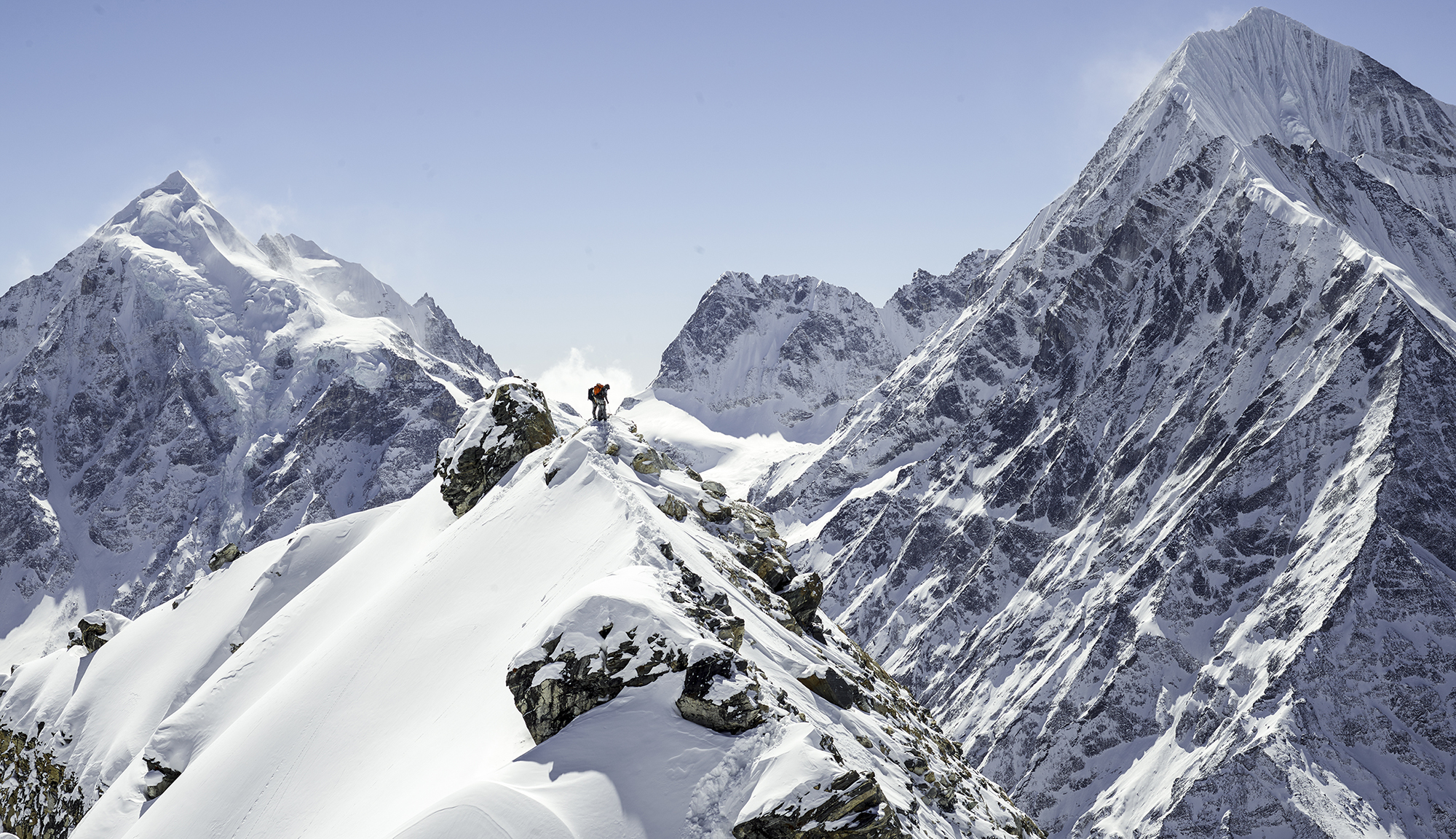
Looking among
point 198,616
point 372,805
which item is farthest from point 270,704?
point 198,616

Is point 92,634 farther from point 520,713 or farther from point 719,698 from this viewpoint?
point 719,698

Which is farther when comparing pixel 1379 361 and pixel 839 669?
pixel 1379 361

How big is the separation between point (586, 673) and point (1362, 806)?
147581mm

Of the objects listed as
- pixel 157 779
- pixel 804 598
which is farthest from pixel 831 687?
pixel 157 779

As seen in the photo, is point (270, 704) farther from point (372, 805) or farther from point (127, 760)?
point (127, 760)

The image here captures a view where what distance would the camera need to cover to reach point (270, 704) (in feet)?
129

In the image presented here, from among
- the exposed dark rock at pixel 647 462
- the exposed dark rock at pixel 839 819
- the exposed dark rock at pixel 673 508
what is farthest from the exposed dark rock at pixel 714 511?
the exposed dark rock at pixel 839 819

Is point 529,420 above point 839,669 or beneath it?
above

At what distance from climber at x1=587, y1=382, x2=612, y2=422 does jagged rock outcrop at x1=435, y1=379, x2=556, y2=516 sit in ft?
20.5

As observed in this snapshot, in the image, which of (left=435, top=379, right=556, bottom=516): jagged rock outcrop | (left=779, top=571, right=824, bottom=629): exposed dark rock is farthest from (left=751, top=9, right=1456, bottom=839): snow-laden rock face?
(left=435, top=379, right=556, bottom=516): jagged rock outcrop

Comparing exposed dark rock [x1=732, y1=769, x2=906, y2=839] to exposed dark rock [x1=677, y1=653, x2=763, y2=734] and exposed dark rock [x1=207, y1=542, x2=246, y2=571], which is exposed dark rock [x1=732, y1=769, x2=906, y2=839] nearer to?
exposed dark rock [x1=677, y1=653, x2=763, y2=734]

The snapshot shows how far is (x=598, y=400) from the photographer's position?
47.3m

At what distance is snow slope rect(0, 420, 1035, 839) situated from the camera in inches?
933

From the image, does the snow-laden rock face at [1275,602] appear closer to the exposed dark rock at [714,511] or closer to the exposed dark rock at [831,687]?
the exposed dark rock at [714,511]
